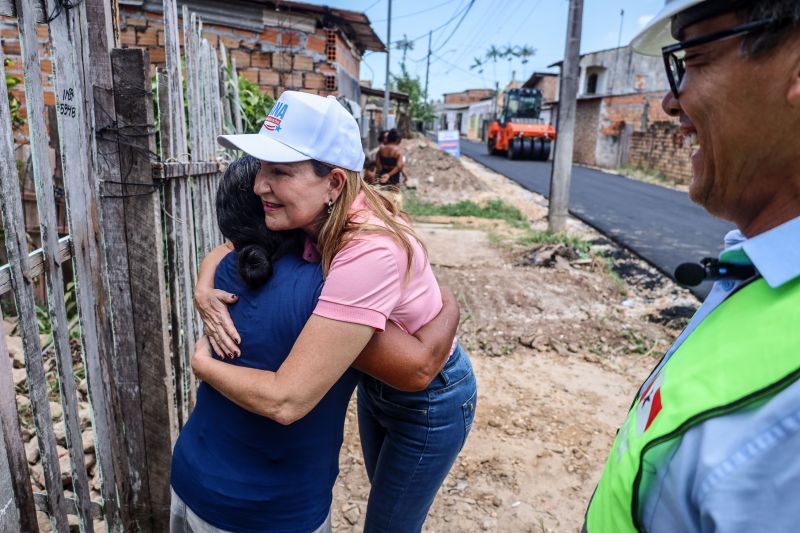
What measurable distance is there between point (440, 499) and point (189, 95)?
2520mm

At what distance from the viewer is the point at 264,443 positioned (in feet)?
4.80

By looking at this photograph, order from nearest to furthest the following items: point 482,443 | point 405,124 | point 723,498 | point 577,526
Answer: point 723,498
point 577,526
point 482,443
point 405,124

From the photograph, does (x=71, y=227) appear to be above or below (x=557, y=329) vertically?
above

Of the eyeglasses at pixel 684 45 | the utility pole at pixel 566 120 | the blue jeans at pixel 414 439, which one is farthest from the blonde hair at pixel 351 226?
the utility pole at pixel 566 120

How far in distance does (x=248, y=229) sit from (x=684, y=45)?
43.1 inches

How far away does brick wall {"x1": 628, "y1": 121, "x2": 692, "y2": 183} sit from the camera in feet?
63.2

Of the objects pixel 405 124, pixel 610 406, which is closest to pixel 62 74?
pixel 610 406

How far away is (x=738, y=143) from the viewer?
0.87 metres

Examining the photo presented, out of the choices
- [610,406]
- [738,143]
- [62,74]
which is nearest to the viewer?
[738,143]

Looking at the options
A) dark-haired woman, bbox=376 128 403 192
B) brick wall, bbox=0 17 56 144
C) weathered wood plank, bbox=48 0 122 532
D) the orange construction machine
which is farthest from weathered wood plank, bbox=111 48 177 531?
the orange construction machine

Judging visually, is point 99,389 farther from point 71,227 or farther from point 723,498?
point 723,498

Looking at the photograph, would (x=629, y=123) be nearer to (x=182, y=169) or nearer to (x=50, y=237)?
(x=182, y=169)

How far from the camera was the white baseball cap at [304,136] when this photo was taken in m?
1.47

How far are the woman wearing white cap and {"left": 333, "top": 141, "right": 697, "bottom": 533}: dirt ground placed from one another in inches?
50.8
